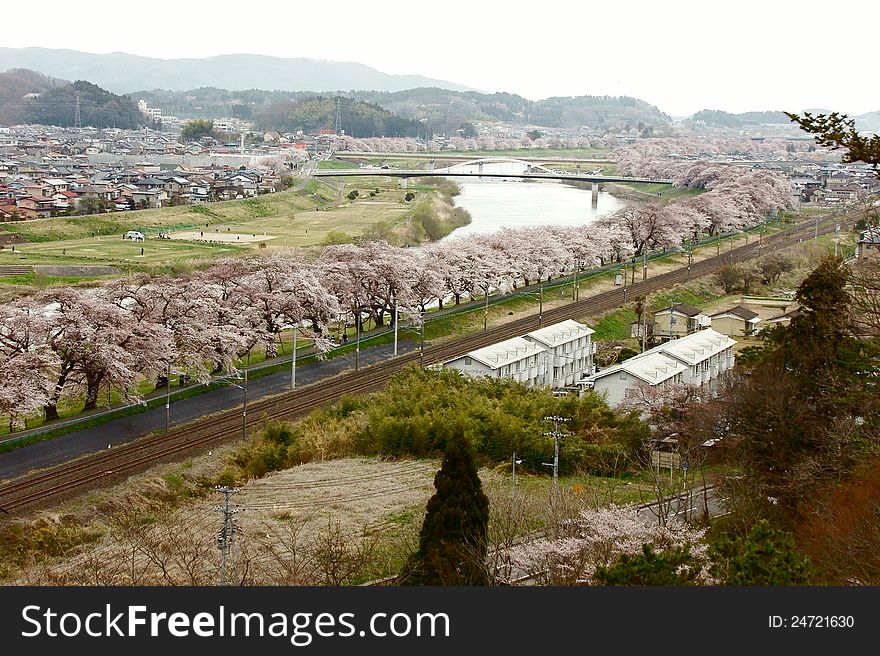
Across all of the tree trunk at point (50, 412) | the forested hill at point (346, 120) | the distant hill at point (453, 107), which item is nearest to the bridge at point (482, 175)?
the forested hill at point (346, 120)

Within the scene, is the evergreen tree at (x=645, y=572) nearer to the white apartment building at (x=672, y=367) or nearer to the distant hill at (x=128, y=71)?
the white apartment building at (x=672, y=367)

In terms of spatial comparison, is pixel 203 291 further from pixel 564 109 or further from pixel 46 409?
pixel 564 109

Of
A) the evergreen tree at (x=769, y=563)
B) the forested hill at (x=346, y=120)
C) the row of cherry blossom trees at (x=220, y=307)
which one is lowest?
the row of cherry blossom trees at (x=220, y=307)

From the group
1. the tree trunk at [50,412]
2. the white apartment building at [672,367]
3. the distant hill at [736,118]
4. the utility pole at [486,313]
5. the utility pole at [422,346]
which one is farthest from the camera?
the distant hill at [736,118]

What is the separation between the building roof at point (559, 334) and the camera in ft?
46.1

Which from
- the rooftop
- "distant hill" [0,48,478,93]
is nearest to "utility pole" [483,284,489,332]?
the rooftop

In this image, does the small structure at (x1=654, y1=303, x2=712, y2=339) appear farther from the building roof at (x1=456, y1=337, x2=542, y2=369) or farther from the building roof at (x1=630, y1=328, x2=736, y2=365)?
the building roof at (x1=456, y1=337, x2=542, y2=369)

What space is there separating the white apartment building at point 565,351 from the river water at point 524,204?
14.2 meters

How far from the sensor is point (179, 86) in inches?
6821

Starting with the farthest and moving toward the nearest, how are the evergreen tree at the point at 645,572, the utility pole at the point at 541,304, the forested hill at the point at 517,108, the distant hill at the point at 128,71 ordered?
1. the distant hill at the point at 128,71
2. the forested hill at the point at 517,108
3. the utility pole at the point at 541,304
4. the evergreen tree at the point at 645,572

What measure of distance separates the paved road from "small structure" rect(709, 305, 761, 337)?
18.7 feet

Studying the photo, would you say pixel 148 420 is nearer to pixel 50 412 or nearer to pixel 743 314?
pixel 50 412

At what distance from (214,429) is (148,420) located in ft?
2.55

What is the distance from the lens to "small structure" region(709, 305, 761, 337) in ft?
53.3
